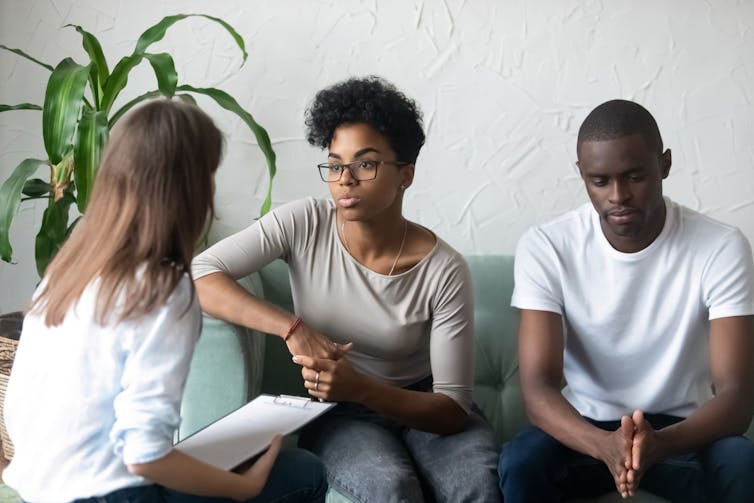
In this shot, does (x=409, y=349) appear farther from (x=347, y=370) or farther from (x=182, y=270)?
(x=182, y=270)

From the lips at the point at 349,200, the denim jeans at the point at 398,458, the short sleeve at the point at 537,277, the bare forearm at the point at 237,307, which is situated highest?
the lips at the point at 349,200

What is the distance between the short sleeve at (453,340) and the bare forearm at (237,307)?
11.5 inches

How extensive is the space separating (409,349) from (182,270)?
79 cm

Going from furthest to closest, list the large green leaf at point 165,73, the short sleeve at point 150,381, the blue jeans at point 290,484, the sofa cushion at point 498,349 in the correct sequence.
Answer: the sofa cushion at point 498,349, the large green leaf at point 165,73, the blue jeans at point 290,484, the short sleeve at point 150,381

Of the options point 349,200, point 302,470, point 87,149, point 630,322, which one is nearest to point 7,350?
point 87,149

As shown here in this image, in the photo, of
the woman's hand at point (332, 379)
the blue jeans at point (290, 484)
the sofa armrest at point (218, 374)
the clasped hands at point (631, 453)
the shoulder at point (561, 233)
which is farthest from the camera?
the shoulder at point (561, 233)

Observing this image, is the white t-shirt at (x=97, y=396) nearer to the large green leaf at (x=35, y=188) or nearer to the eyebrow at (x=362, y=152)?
the eyebrow at (x=362, y=152)

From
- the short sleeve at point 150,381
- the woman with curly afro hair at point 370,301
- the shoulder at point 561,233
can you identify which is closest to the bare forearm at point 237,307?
the woman with curly afro hair at point 370,301

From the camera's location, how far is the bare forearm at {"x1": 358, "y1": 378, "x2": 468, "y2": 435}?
67.7 inches

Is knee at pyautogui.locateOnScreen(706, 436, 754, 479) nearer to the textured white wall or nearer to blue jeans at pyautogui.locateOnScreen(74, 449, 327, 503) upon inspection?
blue jeans at pyautogui.locateOnScreen(74, 449, 327, 503)

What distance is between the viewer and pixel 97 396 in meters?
1.13

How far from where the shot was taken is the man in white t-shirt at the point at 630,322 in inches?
66.2

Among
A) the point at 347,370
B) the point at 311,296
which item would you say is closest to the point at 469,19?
the point at 311,296

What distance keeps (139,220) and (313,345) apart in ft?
2.13
